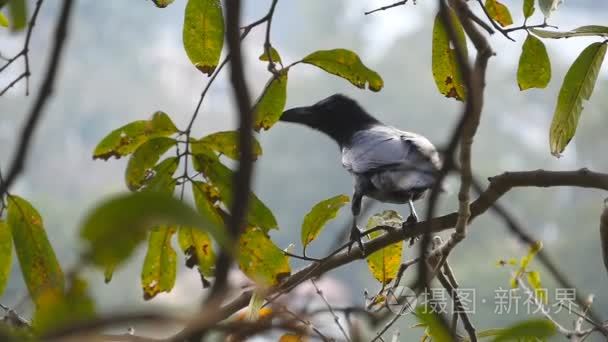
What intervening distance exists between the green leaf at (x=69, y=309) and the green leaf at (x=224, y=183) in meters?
0.92

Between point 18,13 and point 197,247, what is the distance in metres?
0.72

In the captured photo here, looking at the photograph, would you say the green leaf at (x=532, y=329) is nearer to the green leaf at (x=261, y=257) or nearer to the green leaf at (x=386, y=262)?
the green leaf at (x=261, y=257)

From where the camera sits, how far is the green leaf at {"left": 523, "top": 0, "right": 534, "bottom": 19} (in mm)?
1858

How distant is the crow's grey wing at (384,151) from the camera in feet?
9.50

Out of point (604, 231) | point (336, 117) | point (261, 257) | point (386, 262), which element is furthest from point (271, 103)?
point (336, 117)

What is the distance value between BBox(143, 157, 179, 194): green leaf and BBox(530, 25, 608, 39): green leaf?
31.8 inches

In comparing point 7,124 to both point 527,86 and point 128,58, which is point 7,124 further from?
point 527,86

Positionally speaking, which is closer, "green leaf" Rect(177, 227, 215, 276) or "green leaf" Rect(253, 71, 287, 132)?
"green leaf" Rect(177, 227, 215, 276)

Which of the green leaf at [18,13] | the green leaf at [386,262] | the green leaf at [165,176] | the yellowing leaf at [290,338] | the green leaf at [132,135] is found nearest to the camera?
the green leaf at [18,13]

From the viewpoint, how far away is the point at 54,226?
2344cm

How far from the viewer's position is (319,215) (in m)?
2.07

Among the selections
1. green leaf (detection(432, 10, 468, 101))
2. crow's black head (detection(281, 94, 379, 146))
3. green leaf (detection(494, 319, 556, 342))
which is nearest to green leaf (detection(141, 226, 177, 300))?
green leaf (detection(432, 10, 468, 101))

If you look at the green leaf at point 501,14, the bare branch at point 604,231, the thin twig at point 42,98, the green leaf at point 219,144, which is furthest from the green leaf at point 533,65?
the thin twig at point 42,98

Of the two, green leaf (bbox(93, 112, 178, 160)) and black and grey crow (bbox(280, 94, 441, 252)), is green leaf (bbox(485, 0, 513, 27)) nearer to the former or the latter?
black and grey crow (bbox(280, 94, 441, 252))
